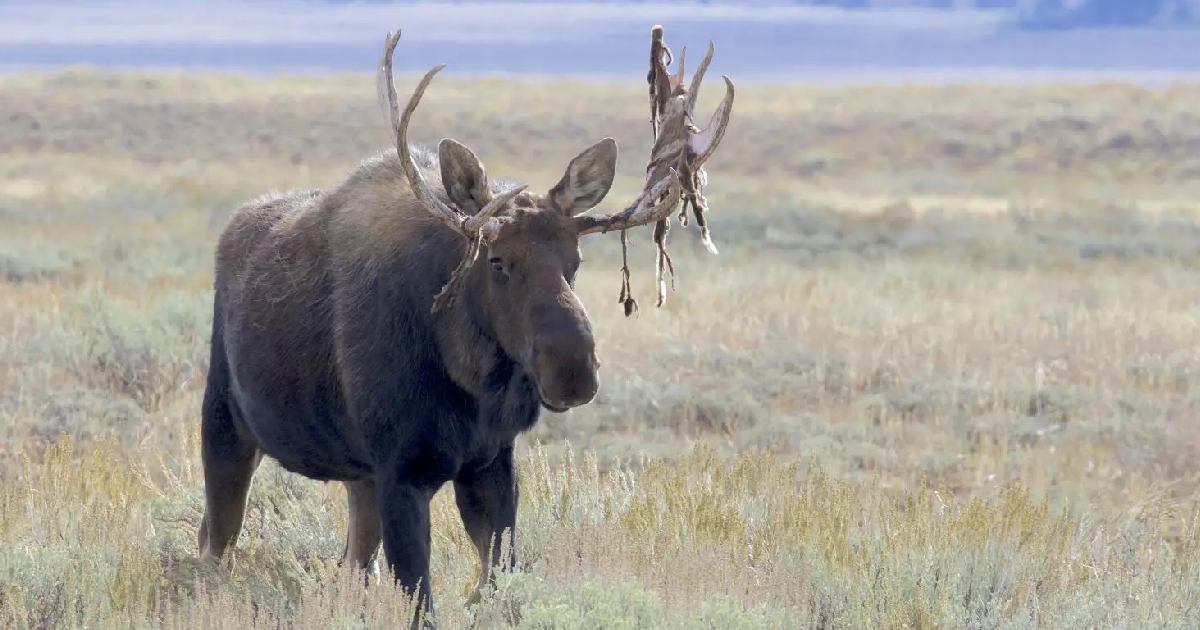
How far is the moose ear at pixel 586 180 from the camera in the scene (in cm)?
494

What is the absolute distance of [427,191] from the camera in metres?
4.86

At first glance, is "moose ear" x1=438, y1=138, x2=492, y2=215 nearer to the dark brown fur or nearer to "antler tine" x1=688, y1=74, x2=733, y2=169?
the dark brown fur

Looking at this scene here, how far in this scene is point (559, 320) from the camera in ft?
14.9

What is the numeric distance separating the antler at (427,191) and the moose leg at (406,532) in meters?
0.81

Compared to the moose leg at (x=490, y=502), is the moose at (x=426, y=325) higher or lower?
higher

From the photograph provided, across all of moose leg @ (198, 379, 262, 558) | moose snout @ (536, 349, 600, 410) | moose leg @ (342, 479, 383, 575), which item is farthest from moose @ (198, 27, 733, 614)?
moose leg @ (342, 479, 383, 575)

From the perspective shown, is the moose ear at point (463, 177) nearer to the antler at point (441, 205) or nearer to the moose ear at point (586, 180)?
the antler at point (441, 205)

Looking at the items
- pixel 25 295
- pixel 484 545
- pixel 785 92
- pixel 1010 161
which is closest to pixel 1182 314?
pixel 25 295

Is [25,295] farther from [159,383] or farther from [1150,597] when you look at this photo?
[1150,597]

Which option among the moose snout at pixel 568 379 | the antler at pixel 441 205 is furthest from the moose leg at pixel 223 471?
the moose snout at pixel 568 379

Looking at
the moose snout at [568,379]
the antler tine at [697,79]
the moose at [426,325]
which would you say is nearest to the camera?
the moose snout at [568,379]

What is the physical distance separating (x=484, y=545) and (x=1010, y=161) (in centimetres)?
3674

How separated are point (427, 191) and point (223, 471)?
1621mm

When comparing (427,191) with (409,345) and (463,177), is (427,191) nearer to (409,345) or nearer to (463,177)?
(463,177)
